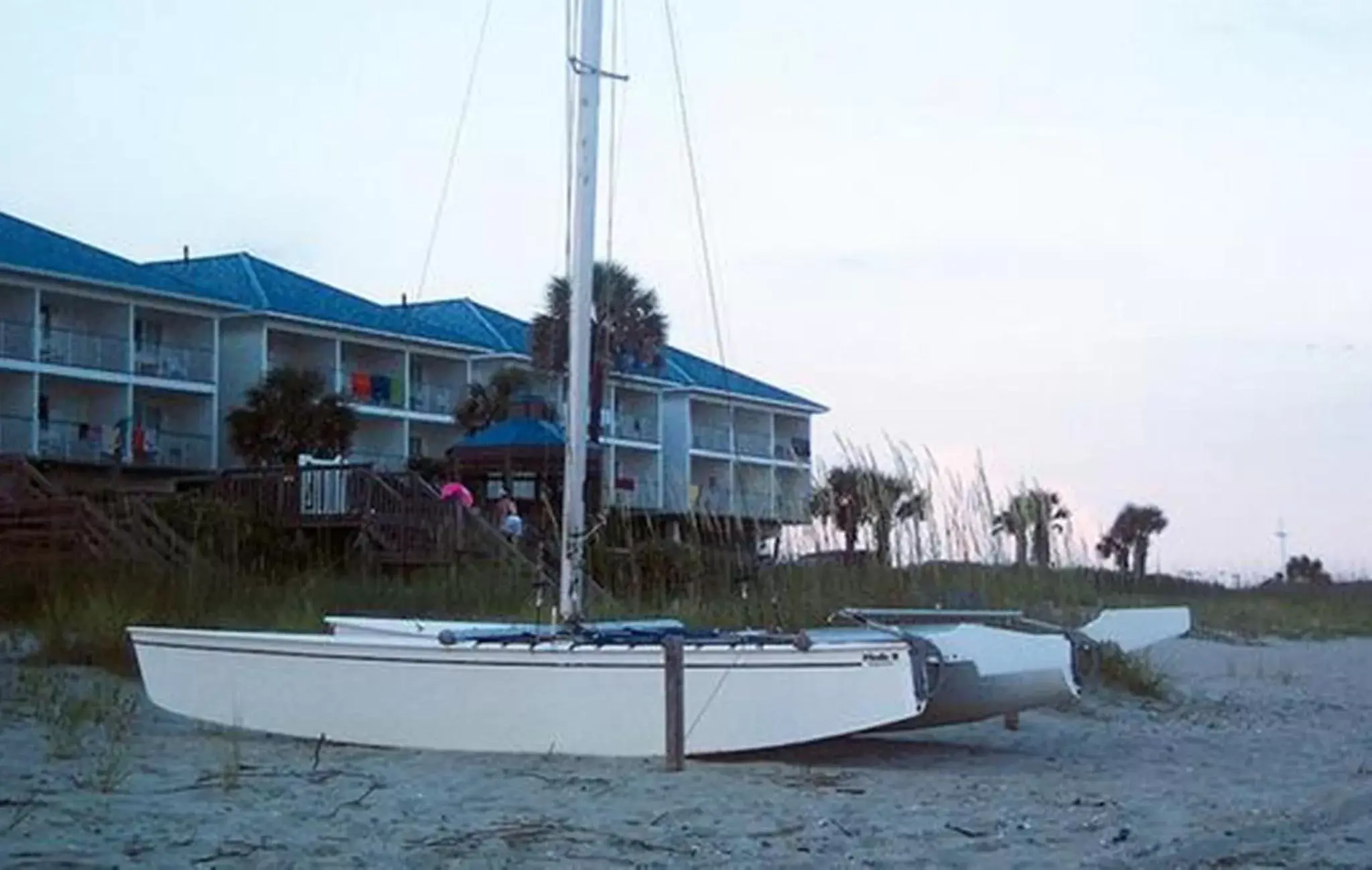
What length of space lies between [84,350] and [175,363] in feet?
8.47

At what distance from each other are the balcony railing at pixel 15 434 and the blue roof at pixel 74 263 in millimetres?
2830

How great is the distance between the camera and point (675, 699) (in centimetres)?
1016

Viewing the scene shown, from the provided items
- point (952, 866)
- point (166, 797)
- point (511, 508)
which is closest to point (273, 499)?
point (511, 508)

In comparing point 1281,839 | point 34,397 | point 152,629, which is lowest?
point 1281,839

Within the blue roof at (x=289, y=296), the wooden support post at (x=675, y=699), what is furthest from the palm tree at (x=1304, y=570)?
the wooden support post at (x=675, y=699)

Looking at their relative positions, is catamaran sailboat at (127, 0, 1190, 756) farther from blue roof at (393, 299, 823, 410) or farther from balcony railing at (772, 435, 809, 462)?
blue roof at (393, 299, 823, 410)

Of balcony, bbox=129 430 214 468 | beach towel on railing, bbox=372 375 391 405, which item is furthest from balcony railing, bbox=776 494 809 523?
beach towel on railing, bbox=372 375 391 405

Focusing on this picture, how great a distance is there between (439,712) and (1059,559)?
7033mm

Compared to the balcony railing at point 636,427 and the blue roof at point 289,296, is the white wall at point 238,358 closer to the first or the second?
the blue roof at point 289,296

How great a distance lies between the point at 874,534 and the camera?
1459cm

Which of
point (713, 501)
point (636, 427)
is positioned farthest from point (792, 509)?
point (636, 427)

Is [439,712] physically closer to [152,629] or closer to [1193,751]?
[152,629]

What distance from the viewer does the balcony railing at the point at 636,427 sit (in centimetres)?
4984

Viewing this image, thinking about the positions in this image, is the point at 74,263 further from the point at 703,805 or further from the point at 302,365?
the point at 703,805
